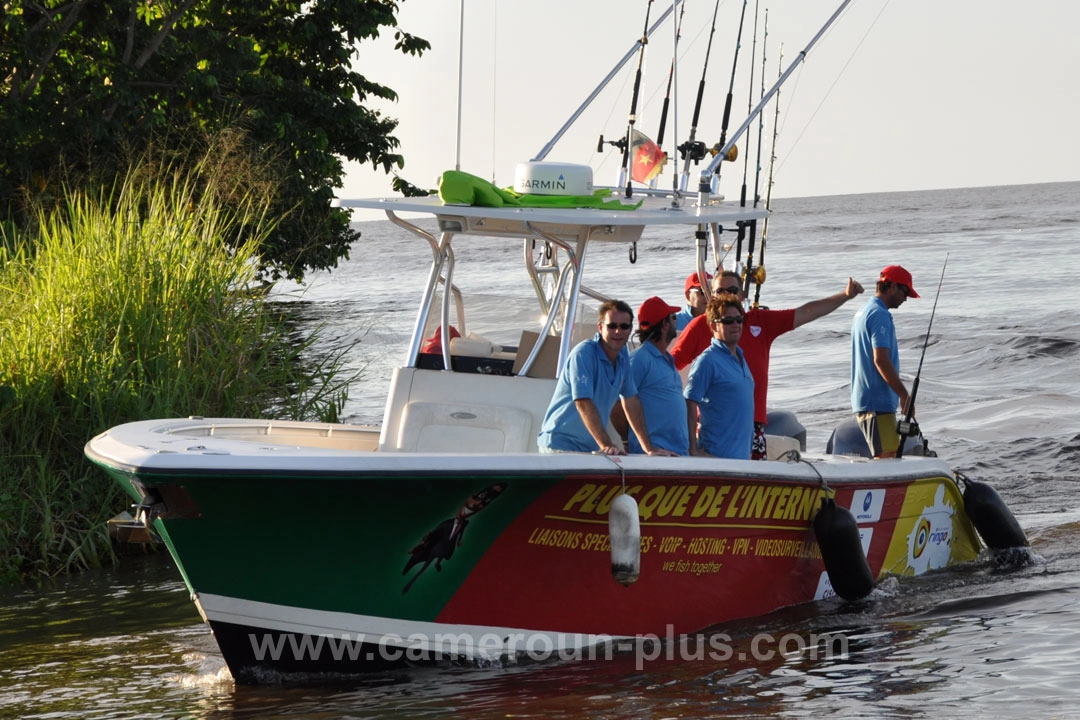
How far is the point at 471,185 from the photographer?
7.11 m

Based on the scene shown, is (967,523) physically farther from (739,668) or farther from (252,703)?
(252,703)

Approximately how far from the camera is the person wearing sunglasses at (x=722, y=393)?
702cm

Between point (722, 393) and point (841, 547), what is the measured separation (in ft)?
3.44

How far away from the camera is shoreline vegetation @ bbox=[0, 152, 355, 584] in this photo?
851cm

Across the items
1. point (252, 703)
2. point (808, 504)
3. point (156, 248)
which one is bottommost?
point (252, 703)

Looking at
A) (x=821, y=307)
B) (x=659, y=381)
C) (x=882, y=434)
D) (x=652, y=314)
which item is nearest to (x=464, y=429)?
(x=659, y=381)

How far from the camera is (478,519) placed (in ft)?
20.1

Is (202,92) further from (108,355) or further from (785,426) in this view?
(785,426)

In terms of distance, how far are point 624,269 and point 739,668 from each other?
36117 millimetres

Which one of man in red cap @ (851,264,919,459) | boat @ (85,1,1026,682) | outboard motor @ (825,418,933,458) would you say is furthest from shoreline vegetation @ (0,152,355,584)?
man in red cap @ (851,264,919,459)

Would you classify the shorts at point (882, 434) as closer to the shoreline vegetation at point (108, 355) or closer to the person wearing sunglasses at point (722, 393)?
the person wearing sunglasses at point (722, 393)

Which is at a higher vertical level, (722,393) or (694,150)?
(694,150)

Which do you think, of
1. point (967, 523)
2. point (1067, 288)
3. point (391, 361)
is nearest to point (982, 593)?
point (967, 523)

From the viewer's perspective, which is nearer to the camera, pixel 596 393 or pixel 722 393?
pixel 596 393
